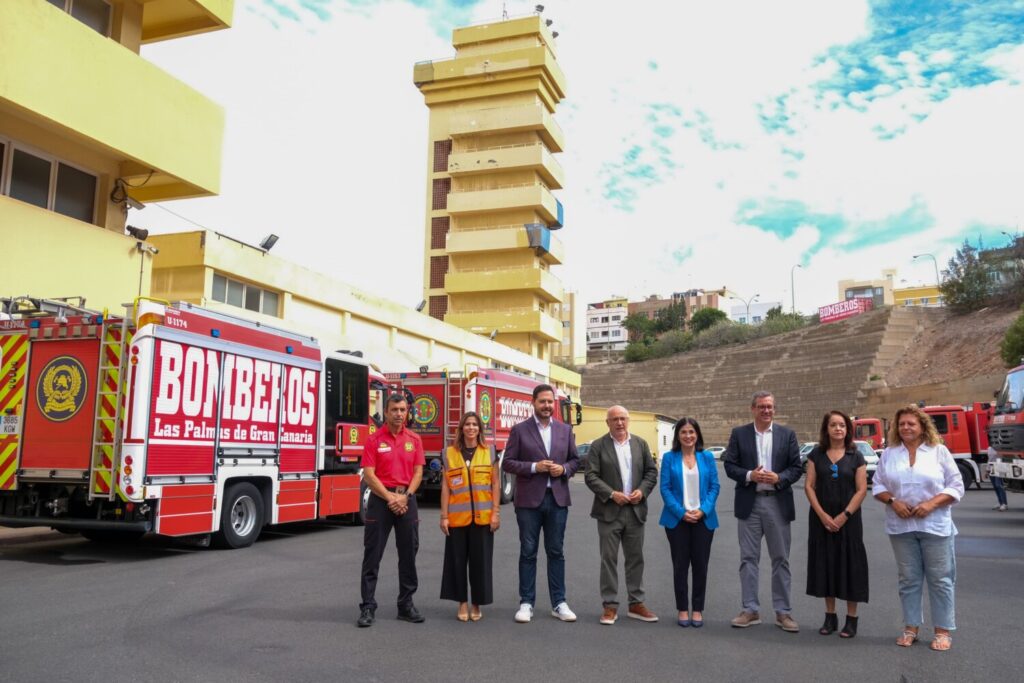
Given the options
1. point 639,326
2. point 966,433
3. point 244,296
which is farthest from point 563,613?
point 639,326

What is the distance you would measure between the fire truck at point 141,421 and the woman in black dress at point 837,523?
24.4ft

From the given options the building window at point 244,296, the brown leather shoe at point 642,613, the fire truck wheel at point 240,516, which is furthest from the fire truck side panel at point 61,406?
the building window at point 244,296

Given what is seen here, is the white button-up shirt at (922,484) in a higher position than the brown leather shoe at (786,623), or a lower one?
higher

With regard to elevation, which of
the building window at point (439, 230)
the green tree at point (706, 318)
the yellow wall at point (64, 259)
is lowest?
the yellow wall at point (64, 259)

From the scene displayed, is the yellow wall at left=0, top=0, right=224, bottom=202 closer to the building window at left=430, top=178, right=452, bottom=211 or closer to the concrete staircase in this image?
the building window at left=430, top=178, right=452, bottom=211

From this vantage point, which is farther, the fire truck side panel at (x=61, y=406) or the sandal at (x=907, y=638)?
the fire truck side panel at (x=61, y=406)

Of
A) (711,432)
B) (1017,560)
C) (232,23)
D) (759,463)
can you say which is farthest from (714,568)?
(711,432)

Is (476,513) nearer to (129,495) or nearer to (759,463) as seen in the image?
(759,463)

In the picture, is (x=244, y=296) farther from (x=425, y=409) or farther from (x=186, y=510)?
(x=186, y=510)

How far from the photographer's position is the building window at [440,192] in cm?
5881

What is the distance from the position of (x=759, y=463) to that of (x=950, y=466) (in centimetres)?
145

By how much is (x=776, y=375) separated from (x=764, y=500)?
205 ft

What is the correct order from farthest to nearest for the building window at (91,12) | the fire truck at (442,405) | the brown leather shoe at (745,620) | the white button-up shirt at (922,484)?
1. the fire truck at (442,405)
2. the building window at (91,12)
3. the brown leather shoe at (745,620)
4. the white button-up shirt at (922,484)

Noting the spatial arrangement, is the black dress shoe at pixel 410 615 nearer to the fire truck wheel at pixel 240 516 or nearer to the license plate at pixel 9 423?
the fire truck wheel at pixel 240 516
